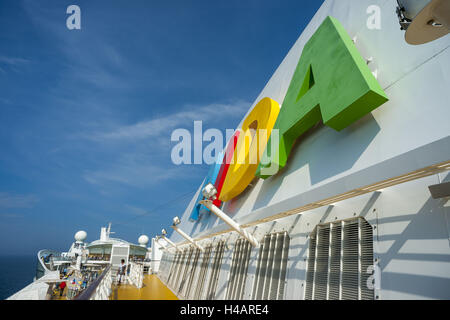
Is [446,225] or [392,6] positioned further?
[392,6]

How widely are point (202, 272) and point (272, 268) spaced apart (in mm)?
4497

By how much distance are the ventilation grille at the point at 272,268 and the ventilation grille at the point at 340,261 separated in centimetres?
67

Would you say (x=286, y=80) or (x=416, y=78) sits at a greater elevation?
(x=286, y=80)

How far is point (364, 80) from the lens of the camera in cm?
317

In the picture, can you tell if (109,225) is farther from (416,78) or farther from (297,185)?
(416,78)

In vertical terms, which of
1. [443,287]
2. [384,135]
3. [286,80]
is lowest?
[443,287]

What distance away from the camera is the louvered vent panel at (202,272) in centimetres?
774

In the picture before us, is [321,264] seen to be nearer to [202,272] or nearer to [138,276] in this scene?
[202,272]

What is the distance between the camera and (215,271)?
720 cm

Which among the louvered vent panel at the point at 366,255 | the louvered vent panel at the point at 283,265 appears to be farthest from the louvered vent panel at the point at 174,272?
the louvered vent panel at the point at 366,255

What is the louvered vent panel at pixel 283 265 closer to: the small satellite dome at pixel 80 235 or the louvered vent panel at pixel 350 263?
the louvered vent panel at pixel 350 263

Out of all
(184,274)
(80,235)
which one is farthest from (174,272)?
(80,235)

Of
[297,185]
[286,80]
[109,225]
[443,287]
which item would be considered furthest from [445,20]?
[109,225]
